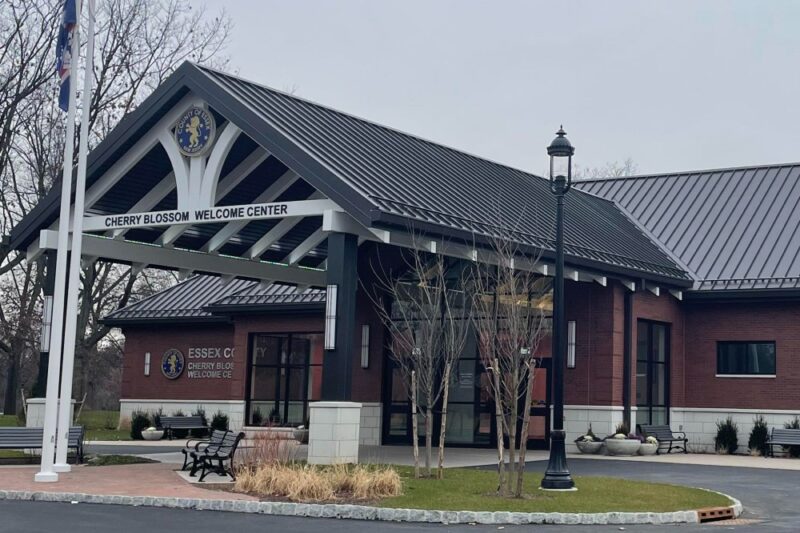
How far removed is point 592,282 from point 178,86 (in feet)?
38.0

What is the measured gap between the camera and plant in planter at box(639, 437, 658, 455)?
28.5 metres

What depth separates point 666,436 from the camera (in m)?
30.2

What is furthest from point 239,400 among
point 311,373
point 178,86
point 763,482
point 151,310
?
point 763,482

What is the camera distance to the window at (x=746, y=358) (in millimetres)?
30516

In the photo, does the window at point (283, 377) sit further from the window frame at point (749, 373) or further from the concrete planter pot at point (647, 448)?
the window frame at point (749, 373)

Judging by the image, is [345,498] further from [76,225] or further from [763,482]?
[763,482]

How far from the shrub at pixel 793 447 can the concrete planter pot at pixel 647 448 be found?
346cm

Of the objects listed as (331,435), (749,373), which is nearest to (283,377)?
(749,373)

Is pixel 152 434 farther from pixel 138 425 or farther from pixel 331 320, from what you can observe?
pixel 331 320

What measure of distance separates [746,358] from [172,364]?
62.6ft

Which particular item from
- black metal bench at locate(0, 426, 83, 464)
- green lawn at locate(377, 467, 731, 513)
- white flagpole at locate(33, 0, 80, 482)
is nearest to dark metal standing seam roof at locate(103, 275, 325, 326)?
black metal bench at locate(0, 426, 83, 464)

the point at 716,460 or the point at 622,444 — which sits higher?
the point at 622,444

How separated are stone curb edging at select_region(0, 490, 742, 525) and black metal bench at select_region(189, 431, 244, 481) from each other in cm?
263

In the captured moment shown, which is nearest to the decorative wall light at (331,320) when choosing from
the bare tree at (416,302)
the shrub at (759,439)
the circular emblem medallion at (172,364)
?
the bare tree at (416,302)
